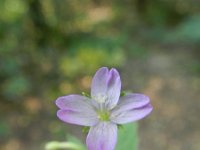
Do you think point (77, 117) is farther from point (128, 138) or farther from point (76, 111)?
point (128, 138)

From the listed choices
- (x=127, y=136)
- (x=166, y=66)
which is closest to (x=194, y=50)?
(x=166, y=66)

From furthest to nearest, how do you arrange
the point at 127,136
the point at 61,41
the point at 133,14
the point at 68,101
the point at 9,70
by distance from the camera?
the point at 133,14
the point at 61,41
the point at 9,70
the point at 127,136
the point at 68,101

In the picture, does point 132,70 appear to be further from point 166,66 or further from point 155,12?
point 155,12

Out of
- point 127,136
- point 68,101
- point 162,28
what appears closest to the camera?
point 68,101

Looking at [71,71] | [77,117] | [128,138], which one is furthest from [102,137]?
[71,71]

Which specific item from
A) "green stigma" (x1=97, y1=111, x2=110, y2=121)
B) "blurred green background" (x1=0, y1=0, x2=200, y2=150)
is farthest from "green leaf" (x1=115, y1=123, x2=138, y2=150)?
Result: "blurred green background" (x1=0, y1=0, x2=200, y2=150)

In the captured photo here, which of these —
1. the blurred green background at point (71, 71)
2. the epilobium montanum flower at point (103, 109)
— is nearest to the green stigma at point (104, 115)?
the epilobium montanum flower at point (103, 109)

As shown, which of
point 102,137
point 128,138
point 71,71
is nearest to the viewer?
point 102,137
